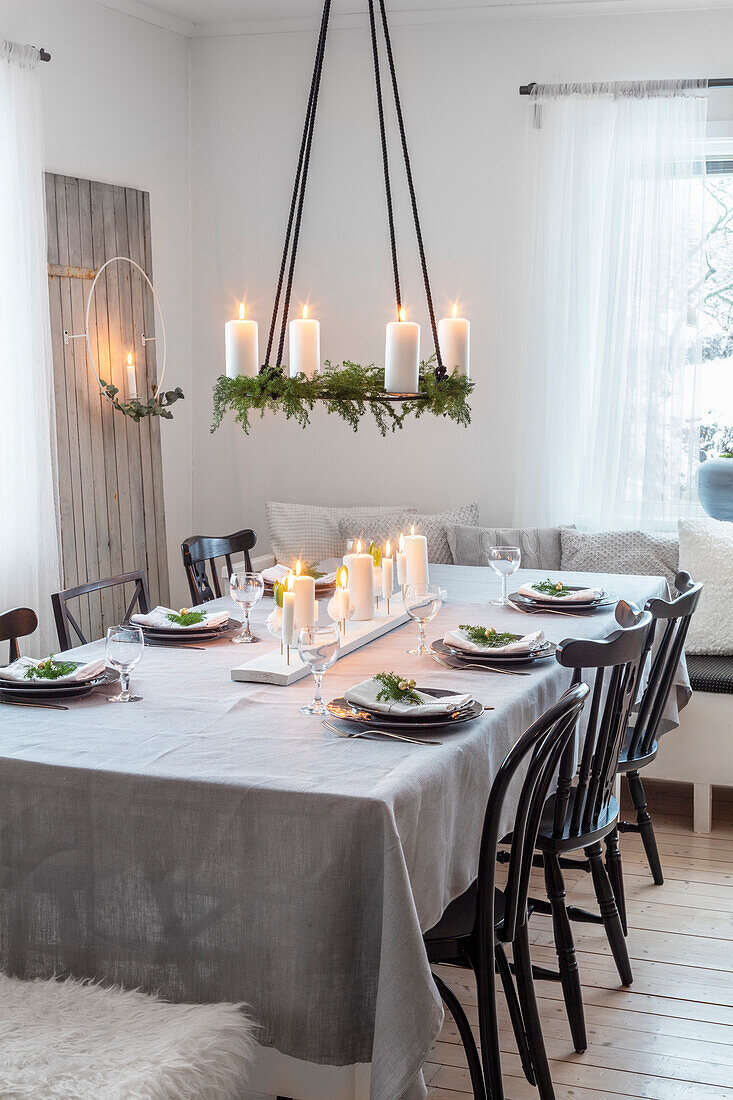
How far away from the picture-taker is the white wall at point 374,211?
15.8 ft

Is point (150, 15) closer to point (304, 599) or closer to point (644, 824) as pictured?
point (304, 599)

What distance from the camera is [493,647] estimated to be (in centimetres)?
262

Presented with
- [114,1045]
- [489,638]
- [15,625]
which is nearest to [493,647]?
[489,638]

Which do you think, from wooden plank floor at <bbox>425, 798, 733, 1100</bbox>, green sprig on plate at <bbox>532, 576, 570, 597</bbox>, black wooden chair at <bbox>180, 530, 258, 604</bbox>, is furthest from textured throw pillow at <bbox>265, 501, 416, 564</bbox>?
wooden plank floor at <bbox>425, 798, 733, 1100</bbox>

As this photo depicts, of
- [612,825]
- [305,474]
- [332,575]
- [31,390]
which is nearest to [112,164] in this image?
[31,390]

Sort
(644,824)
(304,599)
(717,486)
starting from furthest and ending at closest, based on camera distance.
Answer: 1. (717,486)
2. (644,824)
3. (304,599)

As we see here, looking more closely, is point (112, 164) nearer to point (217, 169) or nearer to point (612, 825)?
point (217, 169)

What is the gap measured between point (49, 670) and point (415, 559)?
43.0 inches

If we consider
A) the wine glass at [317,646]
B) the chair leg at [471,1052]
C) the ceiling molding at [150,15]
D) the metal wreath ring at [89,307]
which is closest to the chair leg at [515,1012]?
the chair leg at [471,1052]

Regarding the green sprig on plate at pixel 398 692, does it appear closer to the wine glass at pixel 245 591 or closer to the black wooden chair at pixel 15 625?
the wine glass at pixel 245 591

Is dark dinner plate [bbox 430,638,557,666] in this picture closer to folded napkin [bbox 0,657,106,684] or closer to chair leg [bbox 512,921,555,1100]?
chair leg [bbox 512,921,555,1100]

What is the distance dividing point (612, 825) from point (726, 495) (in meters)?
2.24

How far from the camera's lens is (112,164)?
4.74 m

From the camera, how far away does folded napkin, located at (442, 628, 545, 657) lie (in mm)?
2592
